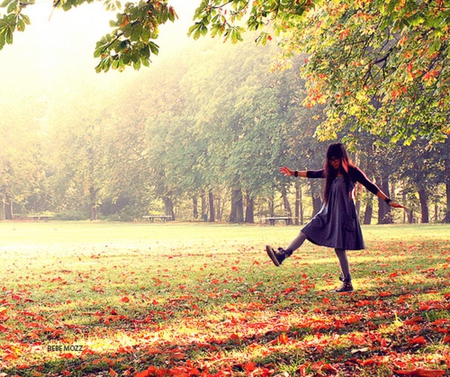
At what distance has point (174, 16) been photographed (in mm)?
4418

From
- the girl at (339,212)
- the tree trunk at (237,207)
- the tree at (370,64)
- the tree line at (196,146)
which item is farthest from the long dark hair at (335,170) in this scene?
the tree trunk at (237,207)

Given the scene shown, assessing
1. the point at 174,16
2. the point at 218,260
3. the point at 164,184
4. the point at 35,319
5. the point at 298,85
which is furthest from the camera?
the point at 164,184

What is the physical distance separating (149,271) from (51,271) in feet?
8.30

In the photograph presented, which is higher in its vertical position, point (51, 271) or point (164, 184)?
point (164, 184)

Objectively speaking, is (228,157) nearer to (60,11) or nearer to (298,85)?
(298,85)

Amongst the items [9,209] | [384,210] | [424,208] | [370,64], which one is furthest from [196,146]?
[9,209]

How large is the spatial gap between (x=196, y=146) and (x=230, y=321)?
3588 centimetres

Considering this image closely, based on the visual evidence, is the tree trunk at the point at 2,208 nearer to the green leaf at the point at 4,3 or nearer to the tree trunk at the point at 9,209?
the tree trunk at the point at 9,209

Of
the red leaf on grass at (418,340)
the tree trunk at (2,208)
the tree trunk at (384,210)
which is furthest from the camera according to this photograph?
the tree trunk at (2,208)

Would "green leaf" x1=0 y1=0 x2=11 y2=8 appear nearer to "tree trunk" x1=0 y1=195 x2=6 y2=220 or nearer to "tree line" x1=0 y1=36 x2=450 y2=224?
"tree line" x1=0 y1=36 x2=450 y2=224

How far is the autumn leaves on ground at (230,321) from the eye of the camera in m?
3.98

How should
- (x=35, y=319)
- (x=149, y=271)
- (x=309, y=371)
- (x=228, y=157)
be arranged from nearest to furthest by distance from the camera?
(x=309, y=371) < (x=35, y=319) < (x=149, y=271) < (x=228, y=157)

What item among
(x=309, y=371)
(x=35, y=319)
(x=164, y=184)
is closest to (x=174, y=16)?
(x=309, y=371)

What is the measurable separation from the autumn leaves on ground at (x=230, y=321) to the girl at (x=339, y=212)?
0.76 m
